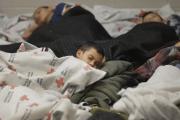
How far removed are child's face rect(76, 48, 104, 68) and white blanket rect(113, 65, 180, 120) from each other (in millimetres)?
284

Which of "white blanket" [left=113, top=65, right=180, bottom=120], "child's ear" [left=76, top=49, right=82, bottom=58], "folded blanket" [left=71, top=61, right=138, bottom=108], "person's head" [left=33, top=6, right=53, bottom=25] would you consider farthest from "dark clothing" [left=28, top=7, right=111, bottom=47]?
"white blanket" [left=113, top=65, right=180, bottom=120]

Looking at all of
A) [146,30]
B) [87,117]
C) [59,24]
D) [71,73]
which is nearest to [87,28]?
[59,24]

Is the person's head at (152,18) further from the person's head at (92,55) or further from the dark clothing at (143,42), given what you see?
the person's head at (92,55)

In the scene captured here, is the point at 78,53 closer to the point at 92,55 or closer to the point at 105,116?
the point at 92,55

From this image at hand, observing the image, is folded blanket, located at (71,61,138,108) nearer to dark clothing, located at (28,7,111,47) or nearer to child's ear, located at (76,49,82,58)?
child's ear, located at (76,49,82,58)

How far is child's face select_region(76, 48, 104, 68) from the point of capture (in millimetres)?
1349

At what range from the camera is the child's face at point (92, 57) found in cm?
135

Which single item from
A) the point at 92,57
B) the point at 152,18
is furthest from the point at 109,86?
the point at 152,18

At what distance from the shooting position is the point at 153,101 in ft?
3.12

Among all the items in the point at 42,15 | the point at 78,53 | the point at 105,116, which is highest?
the point at 105,116

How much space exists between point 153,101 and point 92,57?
46 cm

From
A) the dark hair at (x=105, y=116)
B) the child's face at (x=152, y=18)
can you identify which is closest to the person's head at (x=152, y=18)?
the child's face at (x=152, y=18)

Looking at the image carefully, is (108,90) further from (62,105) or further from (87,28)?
(87,28)

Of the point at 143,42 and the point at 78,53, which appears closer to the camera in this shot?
the point at 78,53
